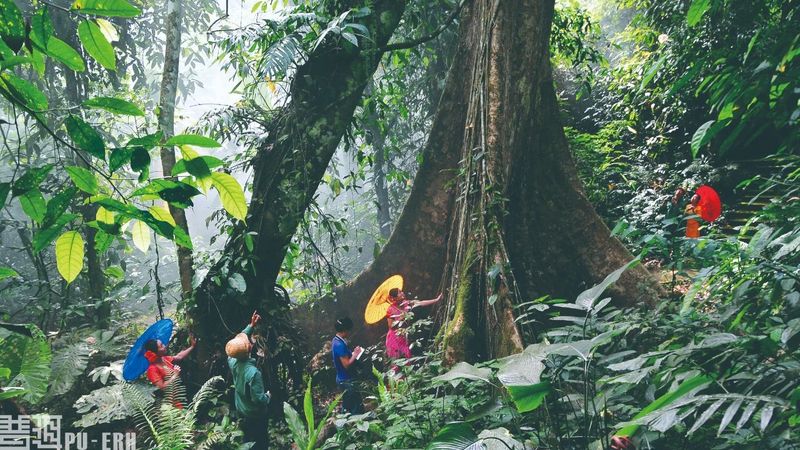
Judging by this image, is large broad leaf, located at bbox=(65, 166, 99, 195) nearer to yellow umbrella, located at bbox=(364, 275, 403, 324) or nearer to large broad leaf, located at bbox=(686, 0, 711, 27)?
large broad leaf, located at bbox=(686, 0, 711, 27)

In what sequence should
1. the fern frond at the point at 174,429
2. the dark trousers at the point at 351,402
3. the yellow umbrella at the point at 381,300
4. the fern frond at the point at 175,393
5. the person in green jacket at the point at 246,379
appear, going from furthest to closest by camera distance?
1. the yellow umbrella at the point at 381,300
2. the dark trousers at the point at 351,402
3. the fern frond at the point at 175,393
4. the person in green jacket at the point at 246,379
5. the fern frond at the point at 174,429

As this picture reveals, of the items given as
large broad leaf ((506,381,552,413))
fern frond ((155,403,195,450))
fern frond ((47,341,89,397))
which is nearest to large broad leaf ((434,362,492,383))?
large broad leaf ((506,381,552,413))

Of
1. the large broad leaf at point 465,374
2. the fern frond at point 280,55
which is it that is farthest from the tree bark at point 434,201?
the large broad leaf at point 465,374

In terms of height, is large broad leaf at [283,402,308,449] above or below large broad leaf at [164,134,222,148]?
below

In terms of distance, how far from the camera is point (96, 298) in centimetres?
671

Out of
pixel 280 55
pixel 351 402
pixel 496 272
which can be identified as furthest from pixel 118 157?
pixel 351 402

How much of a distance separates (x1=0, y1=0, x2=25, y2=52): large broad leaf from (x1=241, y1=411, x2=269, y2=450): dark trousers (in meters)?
3.32

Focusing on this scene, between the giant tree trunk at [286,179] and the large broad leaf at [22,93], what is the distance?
286 cm

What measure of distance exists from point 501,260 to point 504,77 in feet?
5.73

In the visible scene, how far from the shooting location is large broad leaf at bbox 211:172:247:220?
1.24 meters

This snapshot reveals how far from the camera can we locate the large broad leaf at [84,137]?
0.99m

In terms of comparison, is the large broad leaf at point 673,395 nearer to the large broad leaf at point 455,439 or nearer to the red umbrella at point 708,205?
the large broad leaf at point 455,439

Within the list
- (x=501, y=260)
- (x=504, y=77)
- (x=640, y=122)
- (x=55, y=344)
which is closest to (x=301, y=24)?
(x=504, y=77)

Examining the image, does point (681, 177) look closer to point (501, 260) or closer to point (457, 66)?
point (457, 66)
